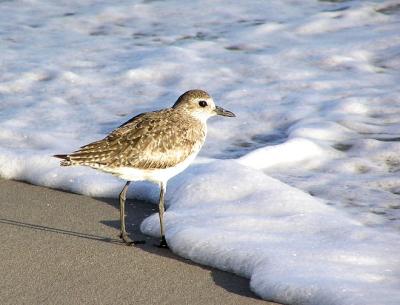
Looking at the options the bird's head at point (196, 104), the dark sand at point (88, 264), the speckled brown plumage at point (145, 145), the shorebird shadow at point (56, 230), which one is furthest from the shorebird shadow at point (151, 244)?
the bird's head at point (196, 104)

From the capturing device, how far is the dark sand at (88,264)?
5145 mm

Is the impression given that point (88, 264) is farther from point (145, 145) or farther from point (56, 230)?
point (145, 145)

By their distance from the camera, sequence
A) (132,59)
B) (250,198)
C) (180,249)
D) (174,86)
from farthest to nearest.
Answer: (132,59) → (174,86) → (250,198) → (180,249)

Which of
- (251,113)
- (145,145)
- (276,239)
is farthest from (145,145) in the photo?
(251,113)

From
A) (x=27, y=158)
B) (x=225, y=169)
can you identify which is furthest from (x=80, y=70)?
(x=225, y=169)

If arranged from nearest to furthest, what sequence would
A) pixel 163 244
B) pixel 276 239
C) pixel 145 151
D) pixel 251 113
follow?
pixel 276 239 → pixel 163 244 → pixel 145 151 → pixel 251 113

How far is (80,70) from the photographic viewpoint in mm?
10508

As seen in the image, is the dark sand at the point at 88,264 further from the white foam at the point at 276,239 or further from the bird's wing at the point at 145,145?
the bird's wing at the point at 145,145

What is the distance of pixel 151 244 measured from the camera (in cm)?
614

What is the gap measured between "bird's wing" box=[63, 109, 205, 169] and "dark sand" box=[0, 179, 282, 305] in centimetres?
55

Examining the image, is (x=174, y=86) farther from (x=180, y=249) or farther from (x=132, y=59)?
(x=180, y=249)

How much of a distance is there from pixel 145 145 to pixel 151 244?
0.69 m

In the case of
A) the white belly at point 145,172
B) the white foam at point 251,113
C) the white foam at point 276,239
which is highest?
the white belly at point 145,172

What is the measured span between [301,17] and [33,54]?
3798 mm
